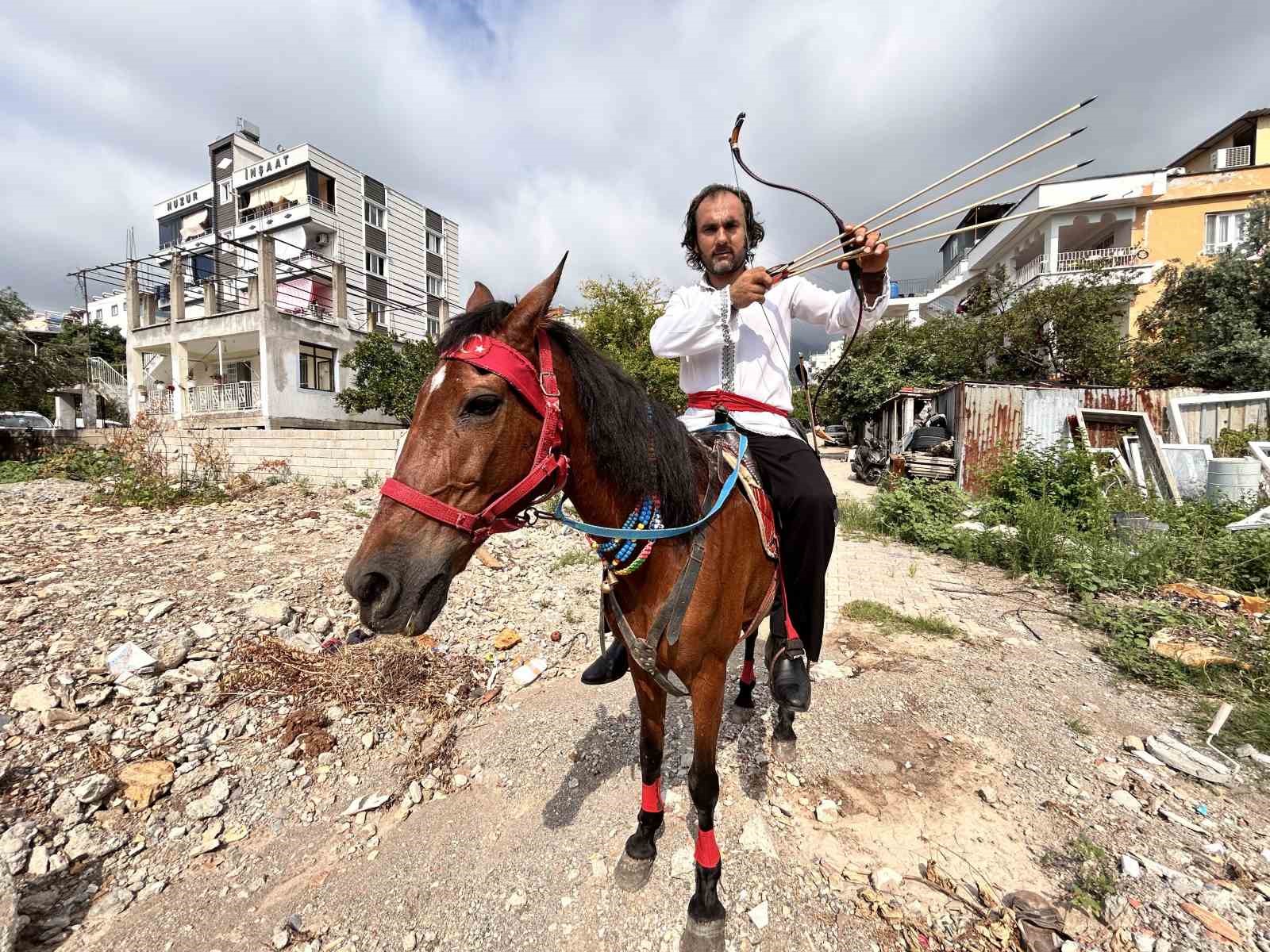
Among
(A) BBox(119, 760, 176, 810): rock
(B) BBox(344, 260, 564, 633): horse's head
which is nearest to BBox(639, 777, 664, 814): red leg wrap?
(B) BBox(344, 260, 564, 633): horse's head

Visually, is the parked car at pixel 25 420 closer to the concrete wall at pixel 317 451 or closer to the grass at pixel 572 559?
the concrete wall at pixel 317 451

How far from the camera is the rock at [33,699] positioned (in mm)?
2922

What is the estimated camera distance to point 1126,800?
2484 mm

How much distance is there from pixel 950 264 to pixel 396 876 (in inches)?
1656

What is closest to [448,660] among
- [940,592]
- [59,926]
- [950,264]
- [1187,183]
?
[59,926]

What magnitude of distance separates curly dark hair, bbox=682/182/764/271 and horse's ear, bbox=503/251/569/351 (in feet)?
3.67

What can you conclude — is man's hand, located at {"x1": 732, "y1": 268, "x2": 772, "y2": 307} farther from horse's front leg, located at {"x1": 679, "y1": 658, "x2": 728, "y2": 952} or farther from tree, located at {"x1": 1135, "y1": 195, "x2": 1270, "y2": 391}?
tree, located at {"x1": 1135, "y1": 195, "x2": 1270, "y2": 391}

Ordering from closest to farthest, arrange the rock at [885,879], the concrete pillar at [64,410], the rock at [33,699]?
the rock at [885,879]
the rock at [33,699]
the concrete pillar at [64,410]

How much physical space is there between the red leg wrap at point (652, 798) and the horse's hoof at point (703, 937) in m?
0.41

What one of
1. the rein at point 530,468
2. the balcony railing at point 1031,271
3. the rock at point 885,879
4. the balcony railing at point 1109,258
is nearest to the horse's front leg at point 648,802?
the rock at point 885,879

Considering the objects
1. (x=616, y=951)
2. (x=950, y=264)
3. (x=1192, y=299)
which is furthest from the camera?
(x=950, y=264)

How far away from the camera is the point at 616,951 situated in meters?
1.97

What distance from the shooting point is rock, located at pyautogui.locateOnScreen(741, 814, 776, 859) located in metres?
2.33

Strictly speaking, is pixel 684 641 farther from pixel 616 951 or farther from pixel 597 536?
pixel 616 951
